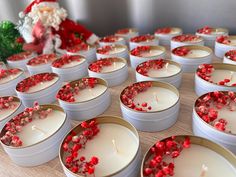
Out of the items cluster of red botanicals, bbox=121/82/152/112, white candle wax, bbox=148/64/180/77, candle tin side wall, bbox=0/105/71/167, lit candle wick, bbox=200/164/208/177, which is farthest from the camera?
white candle wax, bbox=148/64/180/77

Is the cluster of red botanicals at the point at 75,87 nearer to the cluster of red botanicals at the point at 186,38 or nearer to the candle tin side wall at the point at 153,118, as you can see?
the candle tin side wall at the point at 153,118

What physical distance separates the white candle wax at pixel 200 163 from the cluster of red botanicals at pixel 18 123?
495mm

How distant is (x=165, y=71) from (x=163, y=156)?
513mm

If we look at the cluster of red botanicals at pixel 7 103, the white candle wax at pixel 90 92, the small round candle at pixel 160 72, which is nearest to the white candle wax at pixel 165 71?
the small round candle at pixel 160 72

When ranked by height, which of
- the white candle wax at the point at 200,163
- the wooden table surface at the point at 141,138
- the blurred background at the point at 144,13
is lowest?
the wooden table surface at the point at 141,138

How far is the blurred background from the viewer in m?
1.34

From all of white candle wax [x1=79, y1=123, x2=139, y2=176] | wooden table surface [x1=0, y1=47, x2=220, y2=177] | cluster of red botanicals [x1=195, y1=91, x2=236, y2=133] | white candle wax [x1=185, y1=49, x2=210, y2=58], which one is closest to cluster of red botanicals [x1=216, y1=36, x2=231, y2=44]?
white candle wax [x1=185, y1=49, x2=210, y2=58]

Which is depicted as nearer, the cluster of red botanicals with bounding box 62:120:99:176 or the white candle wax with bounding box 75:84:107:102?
the cluster of red botanicals with bounding box 62:120:99:176

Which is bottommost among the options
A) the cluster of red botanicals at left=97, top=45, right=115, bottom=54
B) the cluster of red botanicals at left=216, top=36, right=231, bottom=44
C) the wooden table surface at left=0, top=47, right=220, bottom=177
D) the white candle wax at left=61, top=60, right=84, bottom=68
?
the wooden table surface at left=0, top=47, right=220, bottom=177

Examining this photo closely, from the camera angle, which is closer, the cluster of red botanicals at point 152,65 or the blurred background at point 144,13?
the cluster of red botanicals at point 152,65

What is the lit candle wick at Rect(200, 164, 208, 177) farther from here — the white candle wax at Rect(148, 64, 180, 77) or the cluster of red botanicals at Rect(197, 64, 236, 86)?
the white candle wax at Rect(148, 64, 180, 77)

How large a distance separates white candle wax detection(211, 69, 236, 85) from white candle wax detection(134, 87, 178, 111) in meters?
0.20

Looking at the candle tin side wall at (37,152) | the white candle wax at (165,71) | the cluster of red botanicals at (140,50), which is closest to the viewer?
the candle tin side wall at (37,152)

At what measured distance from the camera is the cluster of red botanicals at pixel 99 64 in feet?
3.72
